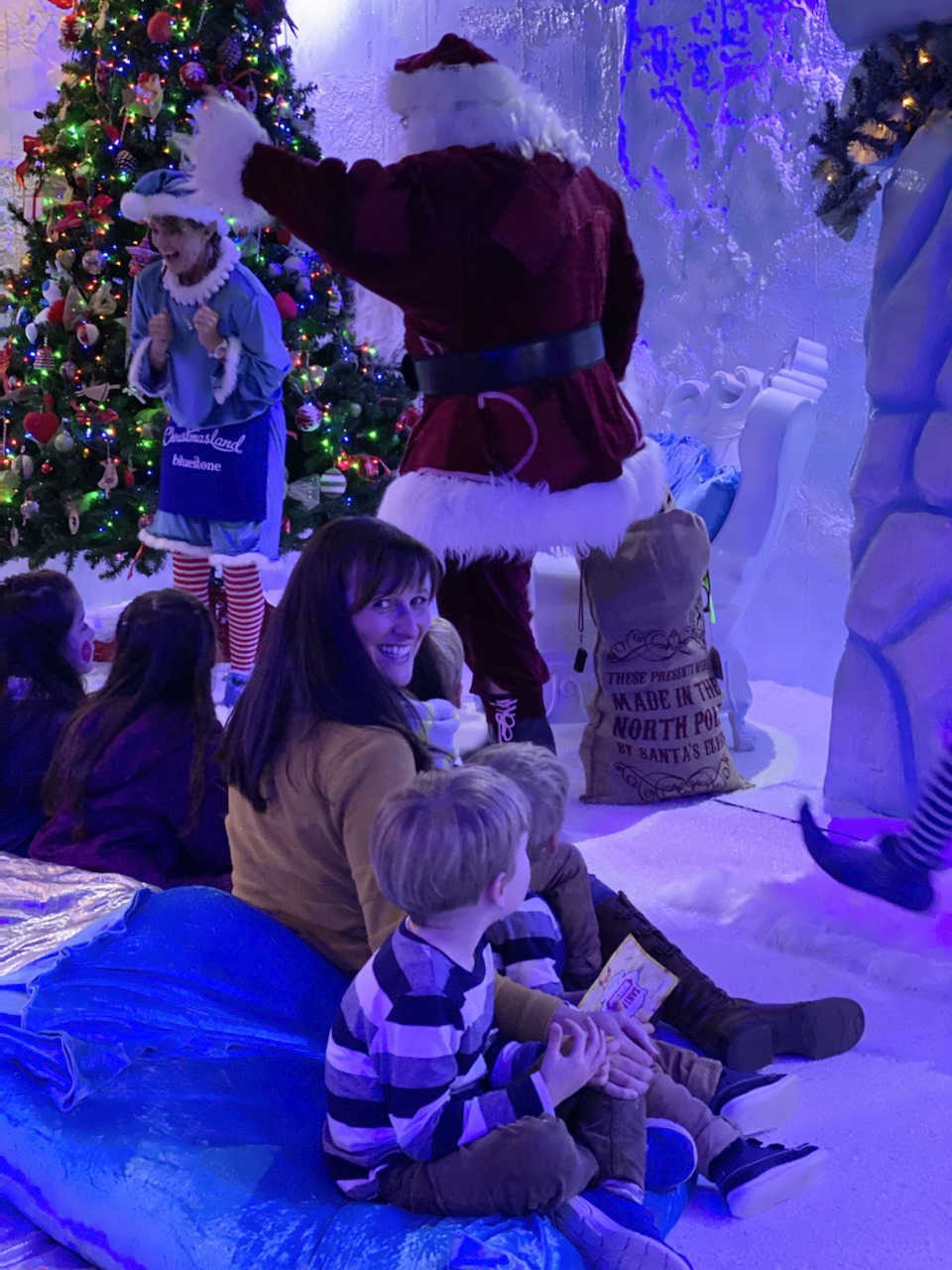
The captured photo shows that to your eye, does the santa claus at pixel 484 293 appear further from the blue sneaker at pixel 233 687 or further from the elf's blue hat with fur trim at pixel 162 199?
the blue sneaker at pixel 233 687

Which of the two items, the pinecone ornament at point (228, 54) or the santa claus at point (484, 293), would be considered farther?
the pinecone ornament at point (228, 54)

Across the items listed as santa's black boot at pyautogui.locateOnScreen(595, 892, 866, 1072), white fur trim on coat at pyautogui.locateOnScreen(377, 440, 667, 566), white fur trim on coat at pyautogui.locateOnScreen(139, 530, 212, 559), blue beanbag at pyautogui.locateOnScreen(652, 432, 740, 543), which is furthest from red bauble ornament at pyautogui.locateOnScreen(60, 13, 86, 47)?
santa's black boot at pyautogui.locateOnScreen(595, 892, 866, 1072)

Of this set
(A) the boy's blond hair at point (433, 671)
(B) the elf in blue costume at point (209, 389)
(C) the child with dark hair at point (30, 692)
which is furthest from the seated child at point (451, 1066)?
(B) the elf in blue costume at point (209, 389)

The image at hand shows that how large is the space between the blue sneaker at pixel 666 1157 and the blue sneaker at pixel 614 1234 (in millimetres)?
94

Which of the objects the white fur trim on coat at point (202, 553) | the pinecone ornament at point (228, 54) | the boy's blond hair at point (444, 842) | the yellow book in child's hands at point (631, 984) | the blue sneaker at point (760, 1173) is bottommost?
the blue sneaker at point (760, 1173)

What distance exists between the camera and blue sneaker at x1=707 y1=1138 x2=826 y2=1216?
145 centimetres

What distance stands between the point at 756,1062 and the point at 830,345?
3.04 meters

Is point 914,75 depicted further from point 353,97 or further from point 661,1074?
point 353,97

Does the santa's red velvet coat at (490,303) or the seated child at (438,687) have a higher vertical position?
the santa's red velvet coat at (490,303)

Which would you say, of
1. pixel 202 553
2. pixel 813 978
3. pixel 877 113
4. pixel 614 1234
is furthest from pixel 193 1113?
pixel 202 553

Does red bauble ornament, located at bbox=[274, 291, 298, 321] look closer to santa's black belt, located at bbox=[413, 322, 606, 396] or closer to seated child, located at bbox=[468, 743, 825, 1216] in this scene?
santa's black belt, located at bbox=[413, 322, 606, 396]

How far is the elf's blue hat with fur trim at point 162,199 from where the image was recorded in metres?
3.40

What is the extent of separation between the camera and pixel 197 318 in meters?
3.55

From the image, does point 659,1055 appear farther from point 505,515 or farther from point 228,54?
point 228,54
